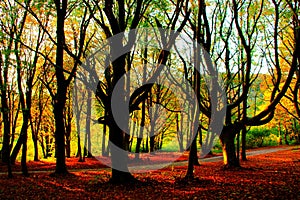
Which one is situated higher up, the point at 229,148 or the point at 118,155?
the point at 118,155

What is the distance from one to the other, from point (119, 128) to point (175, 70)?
16.3 metres

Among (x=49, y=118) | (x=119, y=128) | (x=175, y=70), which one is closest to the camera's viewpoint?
(x=119, y=128)

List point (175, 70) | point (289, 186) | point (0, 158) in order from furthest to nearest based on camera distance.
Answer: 1. point (175, 70)
2. point (0, 158)
3. point (289, 186)

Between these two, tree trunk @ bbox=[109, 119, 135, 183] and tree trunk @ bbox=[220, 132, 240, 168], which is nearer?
tree trunk @ bbox=[109, 119, 135, 183]

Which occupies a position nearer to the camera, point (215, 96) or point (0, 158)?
point (215, 96)

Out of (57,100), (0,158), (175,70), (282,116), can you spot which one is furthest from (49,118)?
(282,116)

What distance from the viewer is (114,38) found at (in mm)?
12164

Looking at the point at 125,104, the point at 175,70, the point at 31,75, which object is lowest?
the point at 125,104

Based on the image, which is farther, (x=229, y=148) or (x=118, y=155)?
(x=229, y=148)

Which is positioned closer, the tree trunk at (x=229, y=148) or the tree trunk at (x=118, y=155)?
the tree trunk at (x=118, y=155)

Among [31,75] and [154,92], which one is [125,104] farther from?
[154,92]

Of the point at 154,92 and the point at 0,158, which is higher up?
the point at 154,92

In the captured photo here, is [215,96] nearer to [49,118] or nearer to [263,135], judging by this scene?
[49,118]

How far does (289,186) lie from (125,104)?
7.20m
